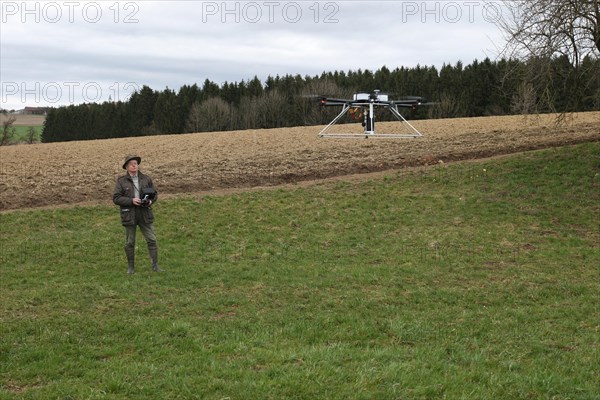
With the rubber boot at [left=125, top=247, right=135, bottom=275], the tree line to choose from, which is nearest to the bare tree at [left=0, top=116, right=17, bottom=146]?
the tree line

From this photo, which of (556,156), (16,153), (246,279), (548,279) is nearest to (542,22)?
(556,156)

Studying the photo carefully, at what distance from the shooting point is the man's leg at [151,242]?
12914 mm

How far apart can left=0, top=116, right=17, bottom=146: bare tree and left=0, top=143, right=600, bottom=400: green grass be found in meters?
63.0

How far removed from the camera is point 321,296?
11250 mm

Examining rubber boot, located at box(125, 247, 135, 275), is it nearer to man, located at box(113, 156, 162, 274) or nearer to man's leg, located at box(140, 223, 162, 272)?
man, located at box(113, 156, 162, 274)

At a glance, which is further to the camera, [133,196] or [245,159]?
[245,159]

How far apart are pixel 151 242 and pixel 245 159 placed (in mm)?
17308

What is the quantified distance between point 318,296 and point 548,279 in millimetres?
5066

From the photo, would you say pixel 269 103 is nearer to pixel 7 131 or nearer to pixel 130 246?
pixel 7 131

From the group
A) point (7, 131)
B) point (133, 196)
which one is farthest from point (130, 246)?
point (7, 131)

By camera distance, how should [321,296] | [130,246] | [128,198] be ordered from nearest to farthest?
[321,296] < [128,198] < [130,246]

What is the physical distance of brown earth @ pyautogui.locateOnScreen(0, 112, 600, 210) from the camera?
23.5m

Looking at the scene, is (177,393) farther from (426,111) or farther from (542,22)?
(426,111)

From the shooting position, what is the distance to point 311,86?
9019cm
